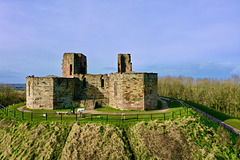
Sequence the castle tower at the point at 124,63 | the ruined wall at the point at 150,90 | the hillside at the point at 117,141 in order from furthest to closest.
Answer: the castle tower at the point at 124,63 → the ruined wall at the point at 150,90 → the hillside at the point at 117,141

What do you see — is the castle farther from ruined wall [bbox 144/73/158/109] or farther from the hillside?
the hillside

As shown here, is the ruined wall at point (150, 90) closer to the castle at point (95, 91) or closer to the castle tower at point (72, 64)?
the castle at point (95, 91)

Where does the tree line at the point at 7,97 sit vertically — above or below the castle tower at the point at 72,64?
below

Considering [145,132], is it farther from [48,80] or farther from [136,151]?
[48,80]

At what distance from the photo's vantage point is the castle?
67.9ft

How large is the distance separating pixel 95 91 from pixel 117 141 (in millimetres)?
14486

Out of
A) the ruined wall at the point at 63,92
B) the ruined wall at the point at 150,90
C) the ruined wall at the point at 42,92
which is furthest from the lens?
the ruined wall at the point at 63,92

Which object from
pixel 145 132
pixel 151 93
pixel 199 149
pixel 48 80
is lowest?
pixel 199 149

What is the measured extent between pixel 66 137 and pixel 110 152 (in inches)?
181

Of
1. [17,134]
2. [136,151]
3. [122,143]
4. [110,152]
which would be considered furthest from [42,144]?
[136,151]

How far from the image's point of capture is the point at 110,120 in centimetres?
1622

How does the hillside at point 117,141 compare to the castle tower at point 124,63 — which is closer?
the hillside at point 117,141

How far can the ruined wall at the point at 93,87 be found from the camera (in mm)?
26656

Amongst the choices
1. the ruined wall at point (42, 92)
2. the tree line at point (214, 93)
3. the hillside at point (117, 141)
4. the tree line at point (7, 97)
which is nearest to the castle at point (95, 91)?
the ruined wall at point (42, 92)
